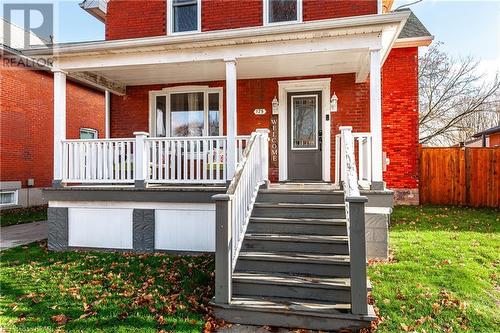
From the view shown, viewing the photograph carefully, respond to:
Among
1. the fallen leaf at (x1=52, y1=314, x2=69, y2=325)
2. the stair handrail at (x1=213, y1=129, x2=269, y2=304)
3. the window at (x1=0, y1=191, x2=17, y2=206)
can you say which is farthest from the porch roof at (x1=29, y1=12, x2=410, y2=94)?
the window at (x1=0, y1=191, x2=17, y2=206)

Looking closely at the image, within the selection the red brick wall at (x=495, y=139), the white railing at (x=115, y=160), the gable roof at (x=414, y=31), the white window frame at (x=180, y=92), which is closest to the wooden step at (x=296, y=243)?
the white railing at (x=115, y=160)

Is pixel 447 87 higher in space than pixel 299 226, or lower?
higher

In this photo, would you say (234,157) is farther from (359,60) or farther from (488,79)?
(488,79)

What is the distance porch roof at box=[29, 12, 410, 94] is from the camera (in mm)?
5906

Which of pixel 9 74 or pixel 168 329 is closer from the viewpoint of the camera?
pixel 168 329

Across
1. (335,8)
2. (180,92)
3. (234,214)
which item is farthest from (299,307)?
(180,92)

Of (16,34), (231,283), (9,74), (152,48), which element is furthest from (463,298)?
(16,34)

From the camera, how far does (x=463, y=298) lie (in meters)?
4.21

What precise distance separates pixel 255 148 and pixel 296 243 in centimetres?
189

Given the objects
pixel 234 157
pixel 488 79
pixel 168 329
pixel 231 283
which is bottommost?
pixel 168 329

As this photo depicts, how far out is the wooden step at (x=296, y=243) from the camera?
4797mm

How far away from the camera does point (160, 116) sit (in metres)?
9.59

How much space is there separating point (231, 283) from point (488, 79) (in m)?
20.2

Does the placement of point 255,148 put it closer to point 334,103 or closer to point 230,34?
point 230,34
